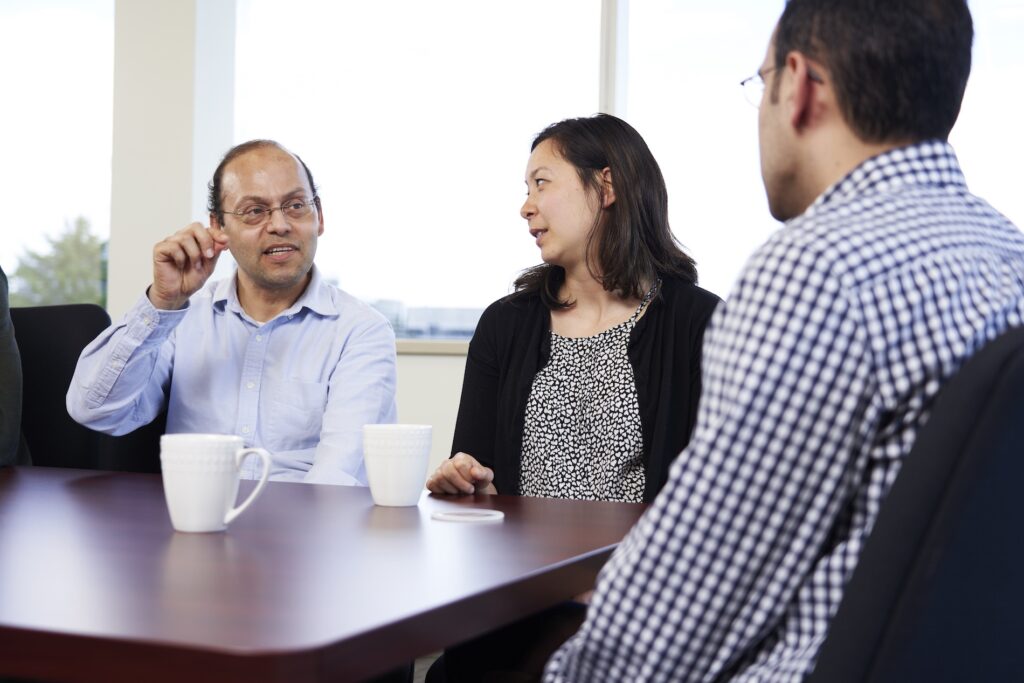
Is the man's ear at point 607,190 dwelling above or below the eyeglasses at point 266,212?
above

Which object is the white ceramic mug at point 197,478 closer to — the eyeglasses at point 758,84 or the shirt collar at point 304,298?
the eyeglasses at point 758,84

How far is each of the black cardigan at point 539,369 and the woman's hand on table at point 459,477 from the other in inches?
19.1

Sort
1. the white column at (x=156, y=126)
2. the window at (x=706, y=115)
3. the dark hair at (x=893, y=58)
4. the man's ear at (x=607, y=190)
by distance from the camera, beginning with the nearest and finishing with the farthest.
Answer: the dark hair at (x=893, y=58) < the man's ear at (x=607, y=190) < the window at (x=706, y=115) < the white column at (x=156, y=126)

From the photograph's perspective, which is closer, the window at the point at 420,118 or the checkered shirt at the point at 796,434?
the checkered shirt at the point at 796,434

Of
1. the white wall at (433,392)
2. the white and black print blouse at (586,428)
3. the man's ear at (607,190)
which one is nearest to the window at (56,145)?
the white wall at (433,392)

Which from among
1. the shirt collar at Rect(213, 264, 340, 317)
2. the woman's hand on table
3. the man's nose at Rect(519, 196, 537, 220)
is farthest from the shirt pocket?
the woman's hand on table

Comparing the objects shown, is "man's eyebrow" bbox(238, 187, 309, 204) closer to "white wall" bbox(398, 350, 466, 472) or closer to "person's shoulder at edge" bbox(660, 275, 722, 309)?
"person's shoulder at edge" bbox(660, 275, 722, 309)

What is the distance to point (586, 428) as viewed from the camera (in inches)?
80.1

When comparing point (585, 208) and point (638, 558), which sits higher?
point (585, 208)

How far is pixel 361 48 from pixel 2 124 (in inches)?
67.8

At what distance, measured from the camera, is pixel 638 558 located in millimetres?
866

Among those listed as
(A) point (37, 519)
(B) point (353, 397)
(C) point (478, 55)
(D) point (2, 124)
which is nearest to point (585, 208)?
(B) point (353, 397)

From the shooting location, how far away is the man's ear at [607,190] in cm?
224

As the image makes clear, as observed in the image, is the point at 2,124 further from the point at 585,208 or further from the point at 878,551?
the point at 878,551
